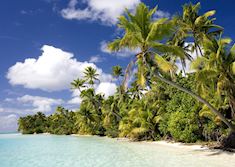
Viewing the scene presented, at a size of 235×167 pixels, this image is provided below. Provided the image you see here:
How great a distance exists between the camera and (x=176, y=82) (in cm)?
2261

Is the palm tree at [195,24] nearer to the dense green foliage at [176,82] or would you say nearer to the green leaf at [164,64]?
the dense green foliage at [176,82]

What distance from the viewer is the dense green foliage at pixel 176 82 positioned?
14.2 metres

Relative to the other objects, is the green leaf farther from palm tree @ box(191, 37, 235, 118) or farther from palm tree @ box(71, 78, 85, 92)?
palm tree @ box(71, 78, 85, 92)

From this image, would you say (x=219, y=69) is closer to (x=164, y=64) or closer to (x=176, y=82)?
(x=164, y=64)

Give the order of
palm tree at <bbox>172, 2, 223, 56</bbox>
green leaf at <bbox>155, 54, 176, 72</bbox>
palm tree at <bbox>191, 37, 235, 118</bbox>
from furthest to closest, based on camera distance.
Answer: palm tree at <bbox>172, 2, 223, 56</bbox> < palm tree at <bbox>191, 37, 235, 118</bbox> < green leaf at <bbox>155, 54, 176, 72</bbox>

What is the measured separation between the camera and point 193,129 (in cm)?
1942

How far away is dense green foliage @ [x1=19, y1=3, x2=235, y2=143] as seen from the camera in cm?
1420

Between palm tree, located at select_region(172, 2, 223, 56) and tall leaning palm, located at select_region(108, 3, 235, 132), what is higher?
palm tree, located at select_region(172, 2, 223, 56)

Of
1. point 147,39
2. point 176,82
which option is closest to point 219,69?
point 147,39

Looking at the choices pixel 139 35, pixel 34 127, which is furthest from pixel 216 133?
pixel 34 127

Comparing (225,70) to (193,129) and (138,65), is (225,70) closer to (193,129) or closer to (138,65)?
(138,65)

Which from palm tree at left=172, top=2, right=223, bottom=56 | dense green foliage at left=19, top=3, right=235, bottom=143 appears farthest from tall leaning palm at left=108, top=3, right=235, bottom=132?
palm tree at left=172, top=2, right=223, bottom=56

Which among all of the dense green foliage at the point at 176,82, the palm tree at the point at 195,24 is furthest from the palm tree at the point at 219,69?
the palm tree at the point at 195,24

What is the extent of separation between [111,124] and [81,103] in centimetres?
1078
